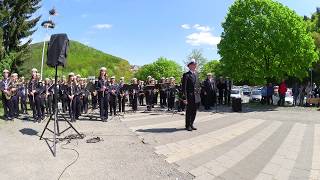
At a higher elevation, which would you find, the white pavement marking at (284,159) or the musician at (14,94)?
the musician at (14,94)

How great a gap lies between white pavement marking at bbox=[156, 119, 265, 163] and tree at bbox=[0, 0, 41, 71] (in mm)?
29370

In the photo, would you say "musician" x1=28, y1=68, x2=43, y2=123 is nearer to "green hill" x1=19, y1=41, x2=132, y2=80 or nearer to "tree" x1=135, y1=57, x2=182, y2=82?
"tree" x1=135, y1=57, x2=182, y2=82

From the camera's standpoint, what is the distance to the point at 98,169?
26.7 ft

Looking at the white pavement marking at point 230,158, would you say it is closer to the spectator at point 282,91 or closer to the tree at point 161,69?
the spectator at point 282,91

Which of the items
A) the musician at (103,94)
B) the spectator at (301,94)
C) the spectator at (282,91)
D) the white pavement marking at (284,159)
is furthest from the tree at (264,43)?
the white pavement marking at (284,159)

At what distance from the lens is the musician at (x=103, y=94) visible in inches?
648

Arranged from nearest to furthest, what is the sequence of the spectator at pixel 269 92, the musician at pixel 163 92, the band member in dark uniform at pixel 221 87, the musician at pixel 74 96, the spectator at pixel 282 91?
the musician at pixel 74 96 → the musician at pixel 163 92 → the band member in dark uniform at pixel 221 87 → the spectator at pixel 282 91 → the spectator at pixel 269 92

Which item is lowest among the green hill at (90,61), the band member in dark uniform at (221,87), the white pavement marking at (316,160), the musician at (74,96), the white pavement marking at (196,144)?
the white pavement marking at (316,160)

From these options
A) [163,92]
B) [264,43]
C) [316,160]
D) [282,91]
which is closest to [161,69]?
[264,43]

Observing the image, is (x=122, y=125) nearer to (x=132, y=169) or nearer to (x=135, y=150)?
(x=135, y=150)

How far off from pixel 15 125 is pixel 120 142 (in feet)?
18.0

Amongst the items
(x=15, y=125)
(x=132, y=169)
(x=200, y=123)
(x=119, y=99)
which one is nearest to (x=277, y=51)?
(x=119, y=99)

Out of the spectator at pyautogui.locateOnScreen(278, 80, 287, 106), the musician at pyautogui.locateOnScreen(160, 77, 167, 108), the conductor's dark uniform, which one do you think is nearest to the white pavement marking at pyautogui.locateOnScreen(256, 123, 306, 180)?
the conductor's dark uniform

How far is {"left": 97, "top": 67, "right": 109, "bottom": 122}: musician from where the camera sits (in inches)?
648
